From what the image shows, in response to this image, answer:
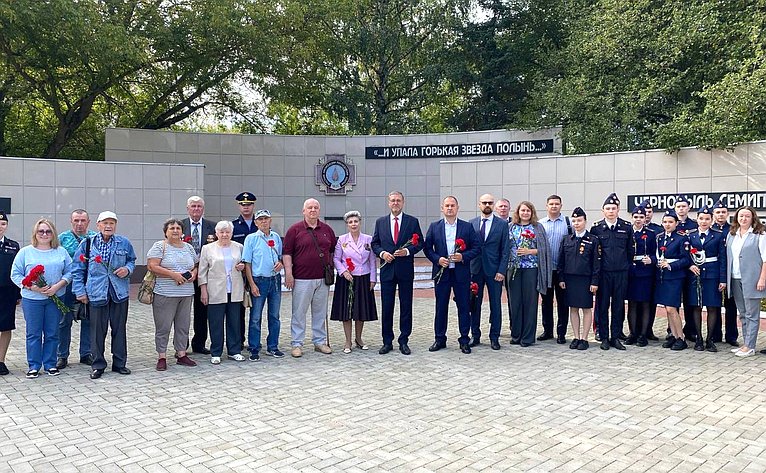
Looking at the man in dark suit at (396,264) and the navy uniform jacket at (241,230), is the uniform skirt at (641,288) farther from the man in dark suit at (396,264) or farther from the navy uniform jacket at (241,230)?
the navy uniform jacket at (241,230)

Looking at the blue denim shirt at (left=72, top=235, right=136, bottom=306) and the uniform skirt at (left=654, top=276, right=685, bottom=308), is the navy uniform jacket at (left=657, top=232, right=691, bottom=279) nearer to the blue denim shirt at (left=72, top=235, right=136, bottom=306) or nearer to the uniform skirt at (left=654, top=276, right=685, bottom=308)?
Answer: the uniform skirt at (left=654, top=276, right=685, bottom=308)

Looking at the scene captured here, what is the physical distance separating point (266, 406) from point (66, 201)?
927cm

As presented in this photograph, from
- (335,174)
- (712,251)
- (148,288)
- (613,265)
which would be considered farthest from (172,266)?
(335,174)

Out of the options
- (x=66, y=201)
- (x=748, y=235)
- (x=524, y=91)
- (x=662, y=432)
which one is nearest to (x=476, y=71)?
(x=524, y=91)

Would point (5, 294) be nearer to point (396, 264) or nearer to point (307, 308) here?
point (307, 308)

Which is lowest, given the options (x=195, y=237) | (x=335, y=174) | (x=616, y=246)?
(x=616, y=246)

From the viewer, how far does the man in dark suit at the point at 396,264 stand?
714 cm

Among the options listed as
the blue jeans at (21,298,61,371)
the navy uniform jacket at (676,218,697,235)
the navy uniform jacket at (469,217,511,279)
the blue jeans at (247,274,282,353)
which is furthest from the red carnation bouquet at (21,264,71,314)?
the navy uniform jacket at (676,218,697,235)

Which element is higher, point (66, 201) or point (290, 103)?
point (290, 103)

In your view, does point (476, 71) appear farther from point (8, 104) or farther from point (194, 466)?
point (194, 466)

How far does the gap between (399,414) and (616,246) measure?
375cm

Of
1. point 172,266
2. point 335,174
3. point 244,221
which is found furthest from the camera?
point 335,174

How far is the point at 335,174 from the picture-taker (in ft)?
56.1

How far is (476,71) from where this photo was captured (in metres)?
19.7
